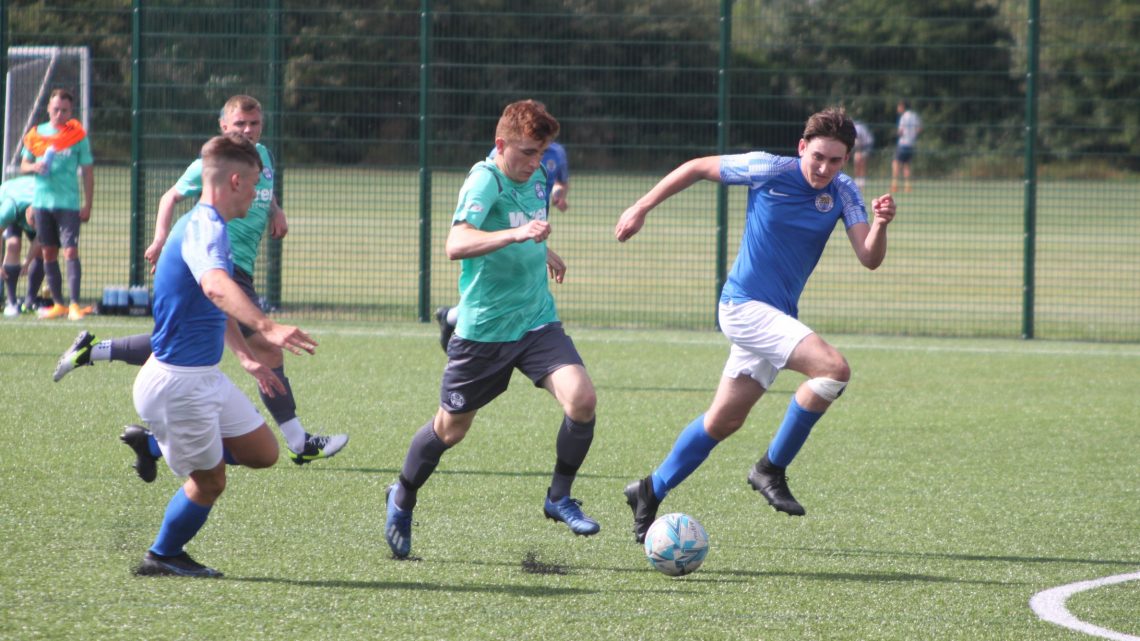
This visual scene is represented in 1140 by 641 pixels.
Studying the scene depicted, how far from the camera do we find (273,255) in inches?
548

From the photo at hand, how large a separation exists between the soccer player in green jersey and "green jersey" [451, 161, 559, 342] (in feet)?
5.68

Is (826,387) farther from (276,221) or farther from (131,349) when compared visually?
(131,349)

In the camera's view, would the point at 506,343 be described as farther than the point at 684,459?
No

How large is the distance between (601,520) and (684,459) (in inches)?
22.6

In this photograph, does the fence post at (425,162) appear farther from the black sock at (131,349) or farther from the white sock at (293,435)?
the white sock at (293,435)

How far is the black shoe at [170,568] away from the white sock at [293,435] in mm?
2214

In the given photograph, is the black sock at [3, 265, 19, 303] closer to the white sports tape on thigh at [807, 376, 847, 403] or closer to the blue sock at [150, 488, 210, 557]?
the blue sock at [150, 488, 210, 557]

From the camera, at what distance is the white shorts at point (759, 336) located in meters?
6.10

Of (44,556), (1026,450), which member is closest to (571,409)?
(44,556)

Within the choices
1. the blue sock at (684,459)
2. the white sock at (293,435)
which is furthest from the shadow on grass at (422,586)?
the white sock at (293,435)

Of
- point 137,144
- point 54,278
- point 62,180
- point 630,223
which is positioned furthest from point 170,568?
point 137,144

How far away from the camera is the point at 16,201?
43.9 feet

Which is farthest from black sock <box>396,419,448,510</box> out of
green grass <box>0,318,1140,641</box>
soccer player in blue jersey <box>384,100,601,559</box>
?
green grass <box>0,318,1140,641</box>

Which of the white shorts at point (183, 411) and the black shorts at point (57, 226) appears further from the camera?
the black shorts at point (57, 226)
